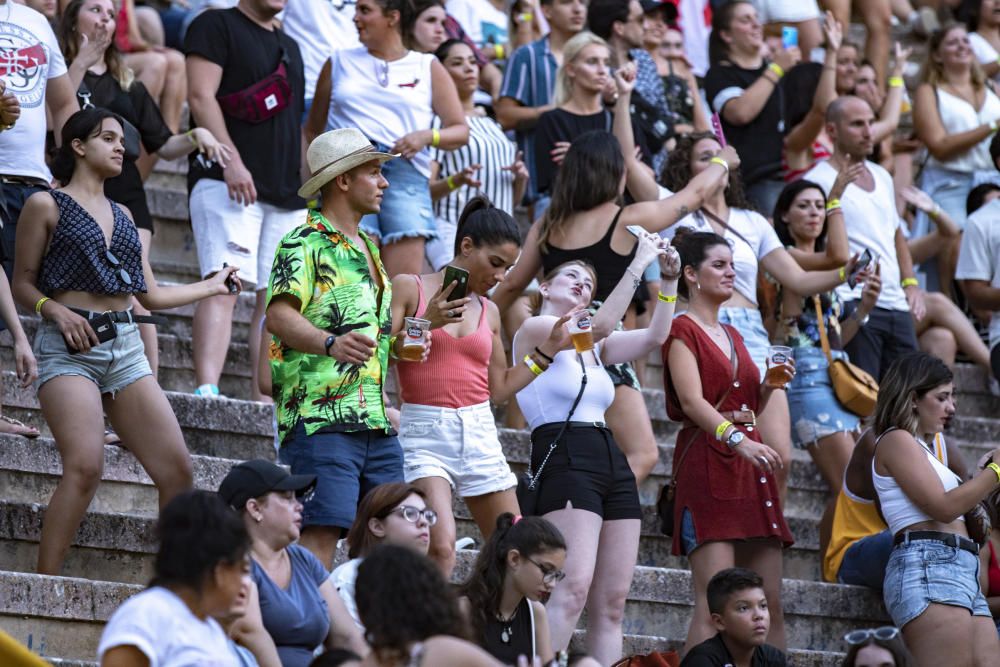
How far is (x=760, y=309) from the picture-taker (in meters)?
8.12

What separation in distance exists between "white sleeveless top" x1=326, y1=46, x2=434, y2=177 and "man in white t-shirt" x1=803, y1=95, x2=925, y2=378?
2302 millimetres

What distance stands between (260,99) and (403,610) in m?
4.26

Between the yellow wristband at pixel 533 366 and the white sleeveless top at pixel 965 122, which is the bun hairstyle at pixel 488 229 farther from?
the white sleeveless top at pixel 965 122

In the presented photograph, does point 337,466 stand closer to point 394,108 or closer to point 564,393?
point 564,393

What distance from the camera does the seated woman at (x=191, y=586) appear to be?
13.2 ft

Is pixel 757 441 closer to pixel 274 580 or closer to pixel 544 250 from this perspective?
pixel 544 250

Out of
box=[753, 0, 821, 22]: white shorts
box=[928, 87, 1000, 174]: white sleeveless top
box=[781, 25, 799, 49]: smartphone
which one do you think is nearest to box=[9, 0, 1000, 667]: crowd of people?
box=[928, 87, 1000, 174]: white sleeveless top

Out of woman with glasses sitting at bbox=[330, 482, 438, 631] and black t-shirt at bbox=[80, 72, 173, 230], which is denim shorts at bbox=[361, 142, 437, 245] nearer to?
black t-shirt at bbox=[80, 72, 173, 230]

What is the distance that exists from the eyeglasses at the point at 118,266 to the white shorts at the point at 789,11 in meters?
7.08

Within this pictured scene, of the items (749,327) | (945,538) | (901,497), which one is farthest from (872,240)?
(945,538)

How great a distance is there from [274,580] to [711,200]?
12.2ft

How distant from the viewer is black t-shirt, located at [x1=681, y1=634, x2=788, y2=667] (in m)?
5.91

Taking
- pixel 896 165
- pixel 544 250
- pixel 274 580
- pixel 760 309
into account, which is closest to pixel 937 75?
pixel 896 165

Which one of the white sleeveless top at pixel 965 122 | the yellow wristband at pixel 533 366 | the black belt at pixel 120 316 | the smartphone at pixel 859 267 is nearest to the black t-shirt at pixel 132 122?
the black belt at pixel 120 316
